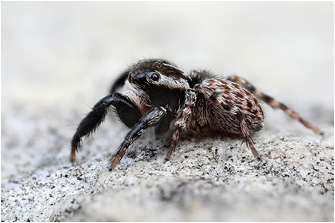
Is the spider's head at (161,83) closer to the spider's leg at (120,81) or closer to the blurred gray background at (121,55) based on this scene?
the blurred gray background at (121,55)

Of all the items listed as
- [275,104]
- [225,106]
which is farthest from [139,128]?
[275,104]

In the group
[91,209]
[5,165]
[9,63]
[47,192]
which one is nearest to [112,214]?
[91,209]

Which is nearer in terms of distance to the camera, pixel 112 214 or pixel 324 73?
pixel 112 214

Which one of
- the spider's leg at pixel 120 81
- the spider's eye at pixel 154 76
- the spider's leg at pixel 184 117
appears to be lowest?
the spider's leg at pixel 184 117

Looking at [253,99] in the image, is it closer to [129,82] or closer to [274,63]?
[129,82]

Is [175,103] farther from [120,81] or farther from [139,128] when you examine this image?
[120,81]

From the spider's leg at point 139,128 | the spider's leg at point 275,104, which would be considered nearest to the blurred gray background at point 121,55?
the spider's leg at point 275,104
